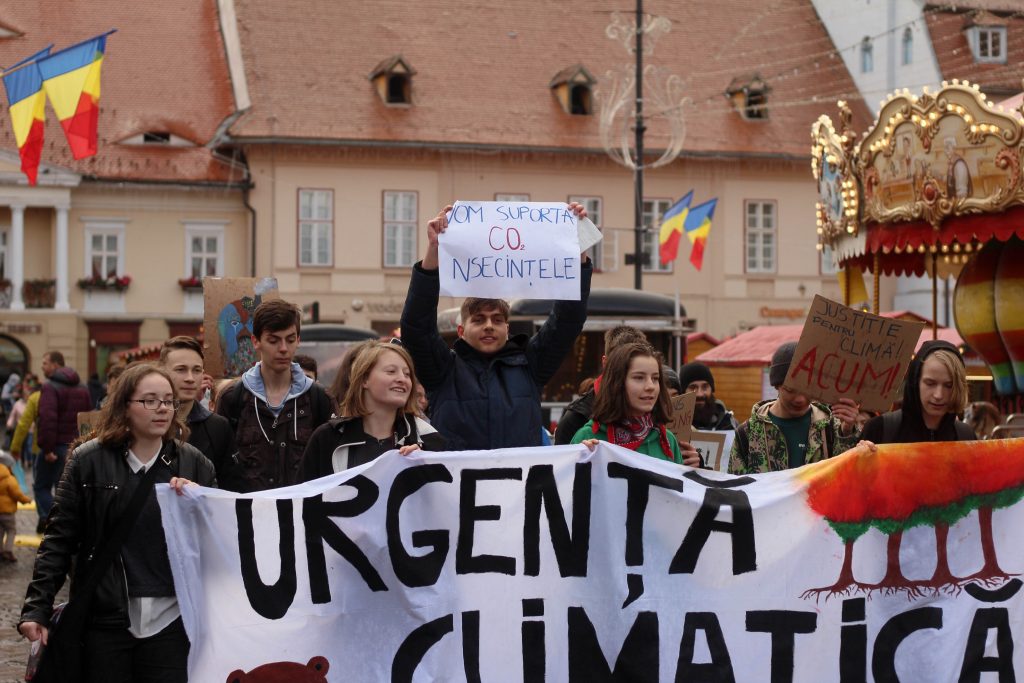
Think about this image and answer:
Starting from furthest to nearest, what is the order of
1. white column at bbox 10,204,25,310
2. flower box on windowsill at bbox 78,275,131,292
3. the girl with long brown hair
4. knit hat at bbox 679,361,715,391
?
flower box on windowsill at bbox 78,275,131,292 → white column at bbox 10,204,25,310 → knit hat at bbox 679,361,715,391 → the girl with long brown hair

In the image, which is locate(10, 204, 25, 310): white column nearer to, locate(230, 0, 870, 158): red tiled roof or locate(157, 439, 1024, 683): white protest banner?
locate(230, 0, 870, 158): red tiled roof

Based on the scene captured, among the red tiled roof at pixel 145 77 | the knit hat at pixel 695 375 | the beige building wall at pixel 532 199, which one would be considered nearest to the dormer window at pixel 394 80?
the beige building wall at pixel 532 199

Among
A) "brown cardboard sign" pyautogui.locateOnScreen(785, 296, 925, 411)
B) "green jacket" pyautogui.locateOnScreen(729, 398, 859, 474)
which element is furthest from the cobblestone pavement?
"brown cardboard sign" pyautogui.locateOnScreen(785, 296, 925, 411)

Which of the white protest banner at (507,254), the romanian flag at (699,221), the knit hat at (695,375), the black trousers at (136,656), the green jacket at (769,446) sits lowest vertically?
the black trousers at (136,656)

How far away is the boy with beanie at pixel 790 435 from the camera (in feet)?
24.4

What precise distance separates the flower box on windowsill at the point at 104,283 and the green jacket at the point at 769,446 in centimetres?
3544

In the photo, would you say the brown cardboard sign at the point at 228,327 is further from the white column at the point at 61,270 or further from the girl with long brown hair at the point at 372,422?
the white column at the point at 61,270

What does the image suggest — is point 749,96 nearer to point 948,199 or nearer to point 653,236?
point 653,236

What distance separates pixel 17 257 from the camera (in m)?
41.1

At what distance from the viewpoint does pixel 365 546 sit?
6.10 metres

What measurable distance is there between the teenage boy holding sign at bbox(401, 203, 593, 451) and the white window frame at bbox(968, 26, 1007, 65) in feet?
131

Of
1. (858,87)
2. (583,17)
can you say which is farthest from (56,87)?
(858,87)

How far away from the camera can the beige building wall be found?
40812 mm

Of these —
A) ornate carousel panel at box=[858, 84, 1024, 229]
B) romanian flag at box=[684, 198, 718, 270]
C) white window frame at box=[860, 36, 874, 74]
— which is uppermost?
white window frame at box=[860, 36, 874, 74]
